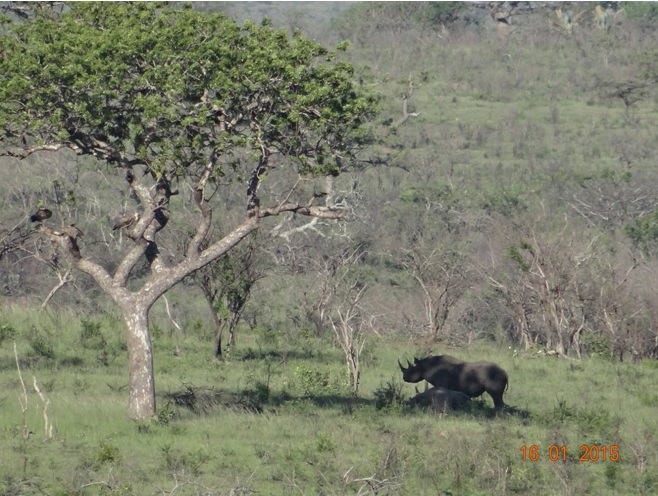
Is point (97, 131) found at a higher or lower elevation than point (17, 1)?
lower

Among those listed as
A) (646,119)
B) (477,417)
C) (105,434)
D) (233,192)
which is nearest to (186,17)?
(105,434)

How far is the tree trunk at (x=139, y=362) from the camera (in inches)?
613

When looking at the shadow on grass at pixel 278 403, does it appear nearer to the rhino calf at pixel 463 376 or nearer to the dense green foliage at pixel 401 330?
the dense green foliage at pixel 401 330

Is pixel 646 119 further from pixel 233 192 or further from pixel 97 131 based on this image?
pixel 97 131

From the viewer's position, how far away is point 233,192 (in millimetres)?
42406

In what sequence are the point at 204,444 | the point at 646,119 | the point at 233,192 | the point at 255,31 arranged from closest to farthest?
the point at 204,444, the point at 255,31, the point at 233,192, the point at 646,119

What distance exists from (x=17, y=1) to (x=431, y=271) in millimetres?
14436

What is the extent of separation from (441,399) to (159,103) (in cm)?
623

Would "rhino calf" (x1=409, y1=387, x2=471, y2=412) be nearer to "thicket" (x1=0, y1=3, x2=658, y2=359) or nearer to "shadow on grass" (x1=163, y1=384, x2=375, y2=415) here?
"shadow on grass" (x1=163, y1=384, x2=375, y2=415)

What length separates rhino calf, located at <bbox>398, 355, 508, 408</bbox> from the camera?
1822 centimetres

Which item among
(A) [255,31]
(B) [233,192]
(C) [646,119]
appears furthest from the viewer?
(C) [646,119]
